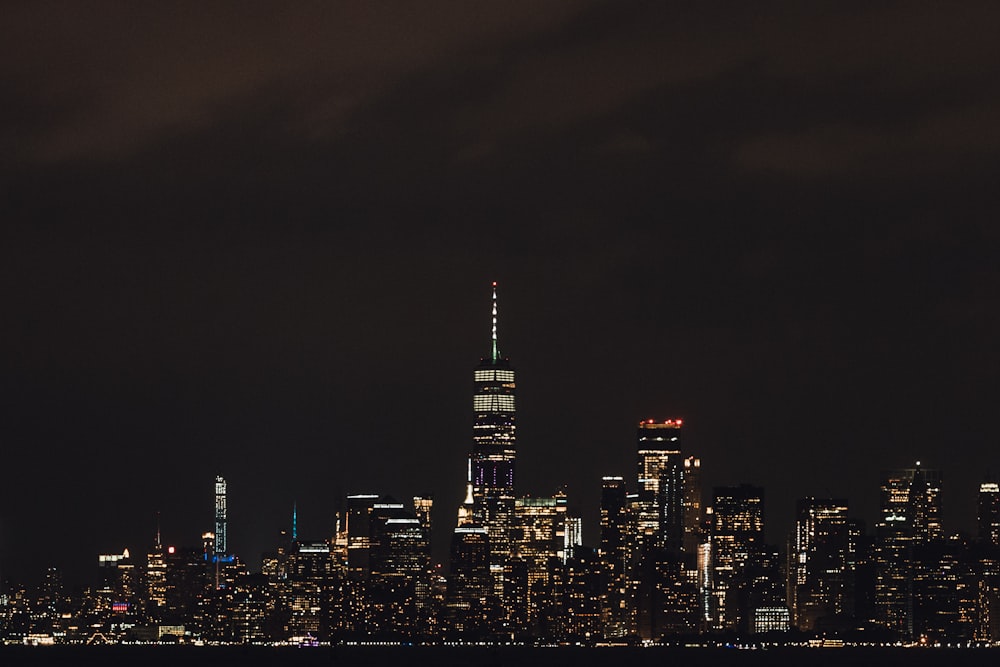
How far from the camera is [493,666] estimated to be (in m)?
196

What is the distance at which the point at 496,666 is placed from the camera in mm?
197000

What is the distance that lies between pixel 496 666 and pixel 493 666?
688 mm

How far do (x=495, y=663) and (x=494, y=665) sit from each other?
364 centimetres

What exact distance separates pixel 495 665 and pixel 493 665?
0.54 metres

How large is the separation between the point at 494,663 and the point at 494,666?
11.9 ft

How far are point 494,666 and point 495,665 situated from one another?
0.76 metres

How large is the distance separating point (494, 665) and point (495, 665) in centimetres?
16

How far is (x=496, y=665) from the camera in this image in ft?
649

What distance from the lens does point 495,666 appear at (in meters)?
196

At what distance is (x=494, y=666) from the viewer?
195625 millimetres

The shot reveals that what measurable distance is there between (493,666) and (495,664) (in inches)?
49.7

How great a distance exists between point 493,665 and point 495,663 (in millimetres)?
3018

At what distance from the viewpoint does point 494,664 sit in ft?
647

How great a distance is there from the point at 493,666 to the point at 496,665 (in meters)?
1.41
